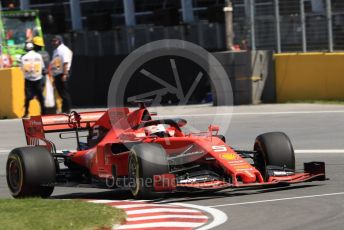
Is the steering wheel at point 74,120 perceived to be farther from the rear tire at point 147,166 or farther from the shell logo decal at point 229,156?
the shell logo decal at point 229,156

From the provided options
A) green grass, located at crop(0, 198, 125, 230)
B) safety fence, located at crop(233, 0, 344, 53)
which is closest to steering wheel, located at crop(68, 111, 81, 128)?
green grass, located at crop(0, 198, 125, 230)

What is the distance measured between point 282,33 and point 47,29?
37.8ft

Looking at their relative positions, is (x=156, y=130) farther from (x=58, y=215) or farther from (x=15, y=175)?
(x=58, y=215)

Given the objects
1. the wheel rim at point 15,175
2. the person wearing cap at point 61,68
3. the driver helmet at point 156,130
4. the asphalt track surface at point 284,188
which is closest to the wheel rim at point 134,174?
the asphalt track surface at point 284,188

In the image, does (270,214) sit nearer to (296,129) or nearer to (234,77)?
(296,129)

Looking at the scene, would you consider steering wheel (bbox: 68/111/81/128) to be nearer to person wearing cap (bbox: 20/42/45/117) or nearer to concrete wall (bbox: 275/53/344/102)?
person wearing cap (bbox: 20/42/45/117)

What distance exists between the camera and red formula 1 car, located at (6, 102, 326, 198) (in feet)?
32.1

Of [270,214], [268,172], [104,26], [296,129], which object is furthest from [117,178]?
[104,26]

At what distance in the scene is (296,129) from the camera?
17281 mm

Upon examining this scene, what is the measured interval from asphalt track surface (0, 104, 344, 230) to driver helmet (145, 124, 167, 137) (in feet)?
2.48

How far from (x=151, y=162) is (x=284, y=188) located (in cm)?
161

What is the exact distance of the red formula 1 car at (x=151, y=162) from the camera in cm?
980

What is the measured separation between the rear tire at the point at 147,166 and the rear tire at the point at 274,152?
1.35 meters

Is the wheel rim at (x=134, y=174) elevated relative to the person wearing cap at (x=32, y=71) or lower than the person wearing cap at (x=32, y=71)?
lower
